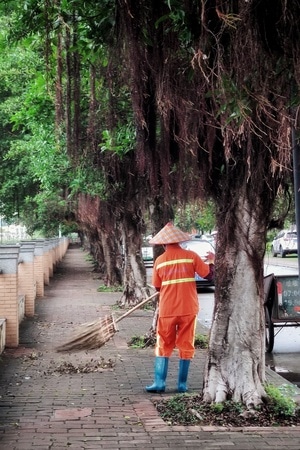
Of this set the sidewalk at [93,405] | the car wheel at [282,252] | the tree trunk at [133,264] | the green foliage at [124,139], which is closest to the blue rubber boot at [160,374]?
the sidewalk at [93,405]

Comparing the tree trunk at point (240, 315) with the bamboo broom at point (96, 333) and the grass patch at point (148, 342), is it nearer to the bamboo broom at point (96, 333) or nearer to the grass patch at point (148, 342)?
the bamboo broom at point (96, 333)

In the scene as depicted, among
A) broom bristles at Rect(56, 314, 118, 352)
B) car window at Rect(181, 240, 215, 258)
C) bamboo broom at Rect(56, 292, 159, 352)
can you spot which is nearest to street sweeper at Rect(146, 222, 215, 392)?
bamboo broom at Rect(56, 292, 159, 352)

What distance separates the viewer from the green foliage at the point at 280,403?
21.3ft

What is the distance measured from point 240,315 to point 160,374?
150 centimetres

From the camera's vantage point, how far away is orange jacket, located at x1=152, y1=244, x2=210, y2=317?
758 centimetres

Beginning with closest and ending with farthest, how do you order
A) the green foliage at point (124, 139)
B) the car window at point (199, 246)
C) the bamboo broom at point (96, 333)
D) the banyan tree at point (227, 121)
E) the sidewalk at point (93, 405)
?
the banyan tree at point (227, 121) < the sidewalk at point (93, 405) < the bamboo broom at point (96, 333) < the green foliage at point (124, 139) < the car window at point (199, 246)

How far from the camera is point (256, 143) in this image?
20.2ft

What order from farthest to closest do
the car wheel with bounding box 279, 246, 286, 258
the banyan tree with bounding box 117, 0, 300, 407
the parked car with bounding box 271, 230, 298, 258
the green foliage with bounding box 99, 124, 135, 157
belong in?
the car wheel with bounding box 279, 246, 286, 258, the parked car with bounding box 271, 230, 298, 258, the green foliage with bounding box 99, 124, 135, 157, the banyan tree with bounding box 117, 0, 300, 407

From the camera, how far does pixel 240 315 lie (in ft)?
21.9

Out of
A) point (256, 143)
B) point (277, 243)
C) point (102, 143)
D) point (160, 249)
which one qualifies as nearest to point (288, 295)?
point (160, 249)

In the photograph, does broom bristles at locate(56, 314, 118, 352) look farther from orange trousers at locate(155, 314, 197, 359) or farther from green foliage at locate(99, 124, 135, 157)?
green foliage at locate(99, 124, 135, 157)

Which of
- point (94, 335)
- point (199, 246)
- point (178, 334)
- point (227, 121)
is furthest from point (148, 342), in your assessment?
point (199, 246)

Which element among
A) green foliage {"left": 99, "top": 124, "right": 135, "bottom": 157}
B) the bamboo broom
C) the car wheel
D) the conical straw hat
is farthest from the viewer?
the car wheel

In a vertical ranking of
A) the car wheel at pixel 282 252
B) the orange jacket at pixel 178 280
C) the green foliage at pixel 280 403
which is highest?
the orange jacket at pixel 178 280
